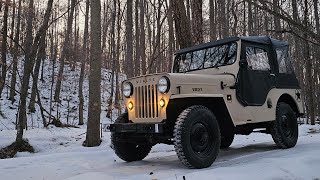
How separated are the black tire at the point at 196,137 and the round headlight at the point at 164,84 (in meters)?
0.46

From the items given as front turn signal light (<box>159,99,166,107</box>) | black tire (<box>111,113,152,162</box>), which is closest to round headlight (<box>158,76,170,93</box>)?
front turn signal light (<box>159,99,166,107</box>)

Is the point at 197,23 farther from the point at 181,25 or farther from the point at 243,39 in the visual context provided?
the point at 243,39

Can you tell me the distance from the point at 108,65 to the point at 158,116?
43328 mm

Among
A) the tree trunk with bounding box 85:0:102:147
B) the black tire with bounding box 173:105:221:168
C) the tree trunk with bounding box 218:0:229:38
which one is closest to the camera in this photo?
the black tire with bounding box 173:105:221:168

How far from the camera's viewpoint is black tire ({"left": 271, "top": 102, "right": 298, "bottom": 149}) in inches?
298

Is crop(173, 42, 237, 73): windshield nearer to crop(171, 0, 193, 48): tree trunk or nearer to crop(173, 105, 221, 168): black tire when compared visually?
crop(173, 105, 221, 168): black tire

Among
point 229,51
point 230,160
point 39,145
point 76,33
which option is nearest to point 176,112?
point 230,160

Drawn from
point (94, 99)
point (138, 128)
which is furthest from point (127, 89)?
point (94, 99)

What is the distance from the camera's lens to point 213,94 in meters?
6.02

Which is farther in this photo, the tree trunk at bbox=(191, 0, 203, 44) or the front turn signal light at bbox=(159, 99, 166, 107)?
the tree trunk at bbox=(191, 0, 203, 44)

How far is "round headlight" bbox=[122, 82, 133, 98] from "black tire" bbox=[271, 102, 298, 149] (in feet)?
11.0

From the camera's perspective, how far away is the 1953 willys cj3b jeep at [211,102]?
5598mm

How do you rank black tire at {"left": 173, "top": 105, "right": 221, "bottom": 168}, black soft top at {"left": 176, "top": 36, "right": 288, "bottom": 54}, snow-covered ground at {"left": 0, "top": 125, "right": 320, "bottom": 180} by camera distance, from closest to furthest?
snow-covered ground at {"left": 0, "top": 125, "right": 320, "bottom": 180} < black tire at {"left": 173, "top": 105, "right": 221, "bottom": 168} < black soft top at {"left": 176, "top": 36, "right": 288, "bottom": 54}

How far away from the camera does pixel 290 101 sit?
Answer: 834 cm
